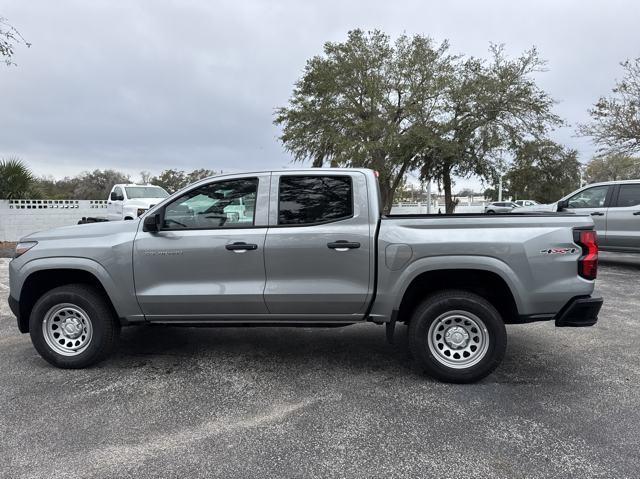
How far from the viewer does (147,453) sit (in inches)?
115

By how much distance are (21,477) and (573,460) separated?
329cm

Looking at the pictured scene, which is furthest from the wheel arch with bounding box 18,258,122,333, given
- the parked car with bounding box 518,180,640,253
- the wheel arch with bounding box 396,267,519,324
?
the parked car with bounding box 518,180,640,253

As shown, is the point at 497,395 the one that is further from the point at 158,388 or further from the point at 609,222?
the point at 609,222

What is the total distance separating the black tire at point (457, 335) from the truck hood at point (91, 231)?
2.71 meters

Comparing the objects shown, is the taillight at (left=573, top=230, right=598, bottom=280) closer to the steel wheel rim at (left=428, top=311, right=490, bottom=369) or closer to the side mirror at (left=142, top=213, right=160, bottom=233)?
the steel wheel rim at (left=428, top=311, right=490, bottom=369)

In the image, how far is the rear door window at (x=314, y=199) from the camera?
4.07 metres

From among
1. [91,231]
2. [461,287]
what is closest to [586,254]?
[461,287]

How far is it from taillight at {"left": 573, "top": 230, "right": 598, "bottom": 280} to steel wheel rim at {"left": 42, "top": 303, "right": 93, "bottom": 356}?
4.33m

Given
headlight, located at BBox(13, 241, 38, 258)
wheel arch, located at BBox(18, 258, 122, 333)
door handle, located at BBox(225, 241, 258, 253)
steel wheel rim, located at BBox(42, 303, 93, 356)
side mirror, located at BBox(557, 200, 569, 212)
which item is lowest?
steel wheel rim, located at BBox(42, 303, 93, 356)

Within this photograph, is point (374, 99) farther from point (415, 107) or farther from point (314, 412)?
point (314, 412)

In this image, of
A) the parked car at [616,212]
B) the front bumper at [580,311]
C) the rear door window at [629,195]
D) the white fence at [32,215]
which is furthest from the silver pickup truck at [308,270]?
the white fence at [32,215]

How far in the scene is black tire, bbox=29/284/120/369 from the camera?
4.16 m

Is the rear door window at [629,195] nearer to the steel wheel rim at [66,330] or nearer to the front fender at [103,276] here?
the front fender at [103,276]

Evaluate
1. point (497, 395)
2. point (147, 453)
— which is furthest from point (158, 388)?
point (497, 395)
